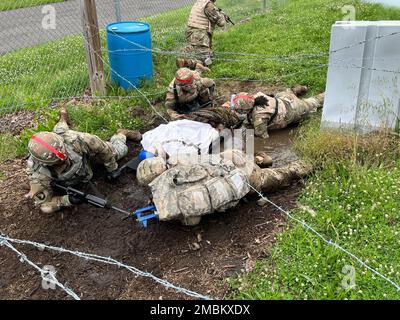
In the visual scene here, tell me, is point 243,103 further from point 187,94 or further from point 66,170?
point 66,170

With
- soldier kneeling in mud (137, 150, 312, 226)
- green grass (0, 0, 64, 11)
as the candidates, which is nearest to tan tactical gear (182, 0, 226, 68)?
soldier kneeling in mud (137, 150, 312, 226)

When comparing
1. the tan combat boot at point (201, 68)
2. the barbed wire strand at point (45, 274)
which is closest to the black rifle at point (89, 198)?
the barbed wire strand at point (45, 274)

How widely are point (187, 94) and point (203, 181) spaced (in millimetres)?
2288

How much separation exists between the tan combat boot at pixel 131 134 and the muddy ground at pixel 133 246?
3.39 ft

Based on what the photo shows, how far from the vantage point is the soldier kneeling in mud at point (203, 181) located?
11.5ft

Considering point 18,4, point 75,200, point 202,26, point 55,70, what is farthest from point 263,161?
point 18,4

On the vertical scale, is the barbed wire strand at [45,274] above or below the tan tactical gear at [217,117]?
below

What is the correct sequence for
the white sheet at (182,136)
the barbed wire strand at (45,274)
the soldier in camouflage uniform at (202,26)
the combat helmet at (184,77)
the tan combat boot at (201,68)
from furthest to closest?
the soldier in camouflage uniform at (202,26)
the tan combat boot at (201,68)
the combat helmet at (184,77)
the white sheet at (182,136)
the barbed wire strand at (45,274)

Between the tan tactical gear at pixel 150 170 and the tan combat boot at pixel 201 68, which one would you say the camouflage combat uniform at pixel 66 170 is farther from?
the tan combat boot at pixel 201 68

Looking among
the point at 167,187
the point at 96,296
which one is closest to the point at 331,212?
the point at 167,187

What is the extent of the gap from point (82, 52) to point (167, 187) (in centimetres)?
524

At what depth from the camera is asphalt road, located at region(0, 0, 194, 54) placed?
1061 cm
